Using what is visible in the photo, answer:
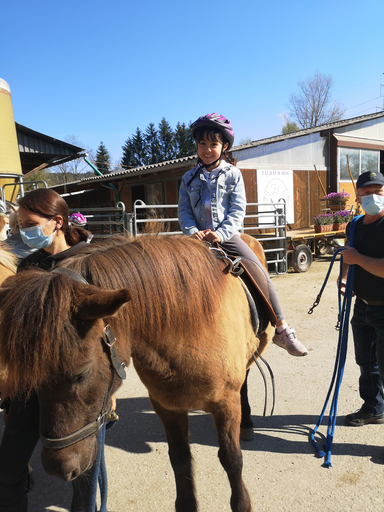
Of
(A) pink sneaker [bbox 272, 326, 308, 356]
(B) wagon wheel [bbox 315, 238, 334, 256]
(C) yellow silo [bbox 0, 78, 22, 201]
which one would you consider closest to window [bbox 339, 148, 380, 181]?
(B) wagon wheel [bbox 315, 238, 334, 256]

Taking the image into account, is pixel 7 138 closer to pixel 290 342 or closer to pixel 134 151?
pixel 290 342

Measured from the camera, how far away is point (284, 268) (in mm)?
9656

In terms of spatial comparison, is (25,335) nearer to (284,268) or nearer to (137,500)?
(137,500)

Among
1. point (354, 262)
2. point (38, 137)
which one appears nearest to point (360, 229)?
point (354, 262)

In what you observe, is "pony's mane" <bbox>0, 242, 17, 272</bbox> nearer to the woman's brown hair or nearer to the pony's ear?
the woman's brown hair

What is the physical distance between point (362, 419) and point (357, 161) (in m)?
15.0

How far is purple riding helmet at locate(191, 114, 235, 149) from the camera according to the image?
2348mm

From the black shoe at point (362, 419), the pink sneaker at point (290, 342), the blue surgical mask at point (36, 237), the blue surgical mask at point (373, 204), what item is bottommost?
the black shoe at point (362, 419)

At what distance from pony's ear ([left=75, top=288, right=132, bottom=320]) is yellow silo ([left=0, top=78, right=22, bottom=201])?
7.87 meters

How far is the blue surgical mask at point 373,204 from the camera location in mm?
2469

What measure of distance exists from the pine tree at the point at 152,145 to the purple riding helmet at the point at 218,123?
40.8 meters

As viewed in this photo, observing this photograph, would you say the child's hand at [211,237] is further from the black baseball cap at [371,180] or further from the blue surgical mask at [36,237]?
the black baseball cap at [371,180]

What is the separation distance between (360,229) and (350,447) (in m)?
1.68

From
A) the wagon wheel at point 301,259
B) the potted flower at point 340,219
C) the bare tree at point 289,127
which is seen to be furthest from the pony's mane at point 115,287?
the bare tree at point 289,127
